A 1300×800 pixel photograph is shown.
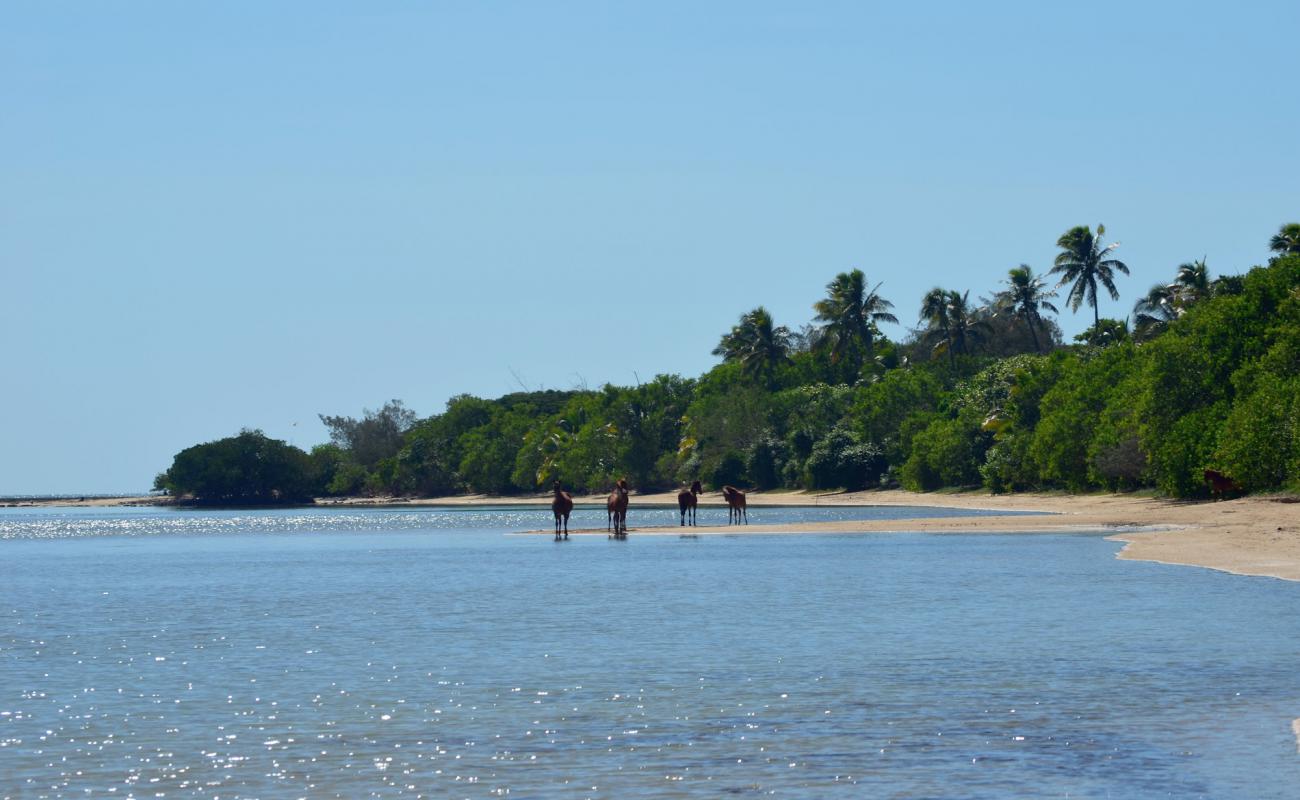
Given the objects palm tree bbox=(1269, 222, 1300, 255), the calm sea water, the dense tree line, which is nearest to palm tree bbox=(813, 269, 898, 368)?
the dense tree line

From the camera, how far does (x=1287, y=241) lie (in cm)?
7694

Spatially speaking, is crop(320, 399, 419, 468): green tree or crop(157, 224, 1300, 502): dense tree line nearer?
crop(157, 224, 1300, 502): dense tree line

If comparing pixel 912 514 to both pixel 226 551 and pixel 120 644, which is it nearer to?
pixel 226 551

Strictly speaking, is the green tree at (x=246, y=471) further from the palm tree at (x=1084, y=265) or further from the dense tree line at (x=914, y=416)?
the palm tree at (x=1084, y=265)

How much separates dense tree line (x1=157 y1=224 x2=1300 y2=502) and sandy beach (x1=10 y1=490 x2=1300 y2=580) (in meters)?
1.64

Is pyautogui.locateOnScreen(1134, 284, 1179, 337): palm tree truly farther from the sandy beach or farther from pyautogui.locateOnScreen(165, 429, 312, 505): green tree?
pyautogui.locateOnScreen(165, 429, 312, 505): green tree

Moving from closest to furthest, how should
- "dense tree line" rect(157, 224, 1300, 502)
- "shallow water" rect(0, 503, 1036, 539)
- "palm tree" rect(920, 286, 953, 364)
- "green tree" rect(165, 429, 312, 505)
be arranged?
"dense tree line" rect(157, 224, 1300, 502) < "shallow water" rect(0, 503, 1036, 539) < "palm tree" rect(920, 286, 953, 364) < "green tree" rect(165, 429, 312, 505)

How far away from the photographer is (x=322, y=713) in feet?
55.7

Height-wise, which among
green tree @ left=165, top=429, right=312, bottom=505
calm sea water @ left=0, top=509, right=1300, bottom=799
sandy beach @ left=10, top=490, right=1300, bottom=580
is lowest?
calm sea water @ left=0, top=509, right=1300, bottom=799

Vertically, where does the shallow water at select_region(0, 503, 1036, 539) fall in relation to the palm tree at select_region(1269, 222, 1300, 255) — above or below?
below

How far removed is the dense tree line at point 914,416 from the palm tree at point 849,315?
6.3 inches

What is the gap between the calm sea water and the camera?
43.6ft

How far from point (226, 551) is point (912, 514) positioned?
31.3 m

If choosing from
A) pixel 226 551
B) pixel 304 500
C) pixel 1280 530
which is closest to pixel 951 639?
pixel 1280 530
